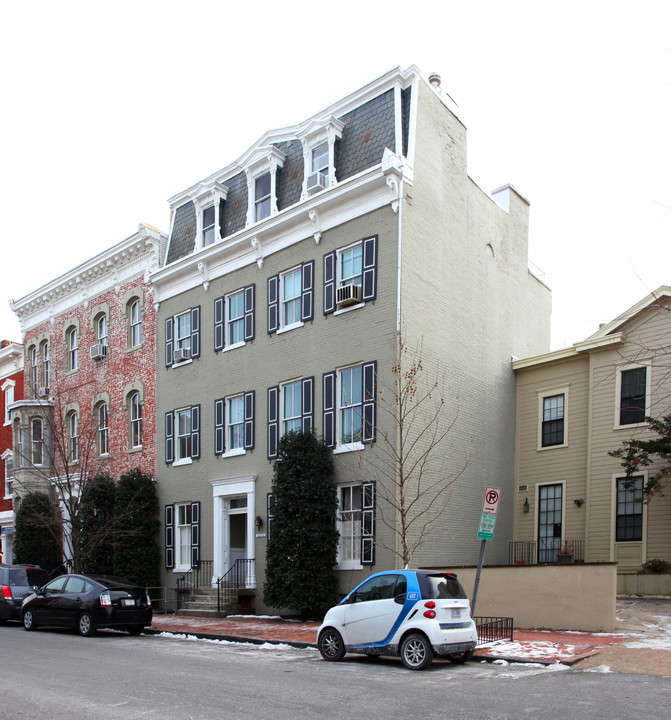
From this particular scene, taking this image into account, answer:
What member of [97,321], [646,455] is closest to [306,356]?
[646,455]

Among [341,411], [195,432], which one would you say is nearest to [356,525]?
[341,411]

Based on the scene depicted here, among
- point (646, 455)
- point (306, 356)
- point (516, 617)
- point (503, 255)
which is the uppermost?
point (503, 255)

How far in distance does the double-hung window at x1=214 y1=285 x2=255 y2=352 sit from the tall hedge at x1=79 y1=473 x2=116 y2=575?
6475 mm

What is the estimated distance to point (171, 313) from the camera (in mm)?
27234

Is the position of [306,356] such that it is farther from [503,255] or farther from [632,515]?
[632,515]

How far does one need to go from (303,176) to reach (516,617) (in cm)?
1301

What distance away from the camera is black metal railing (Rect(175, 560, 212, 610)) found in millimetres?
23953

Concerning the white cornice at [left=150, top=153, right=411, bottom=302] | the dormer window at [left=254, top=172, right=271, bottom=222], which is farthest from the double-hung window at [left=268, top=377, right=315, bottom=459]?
the dormer window at [left=254, top=172, right=271, bottom=222]

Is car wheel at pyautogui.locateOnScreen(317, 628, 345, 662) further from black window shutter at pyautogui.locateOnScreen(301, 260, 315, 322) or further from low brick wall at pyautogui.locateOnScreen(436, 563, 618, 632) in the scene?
black window shutter at pyautogui.locateOnScreen(301, 260, 315, 322)

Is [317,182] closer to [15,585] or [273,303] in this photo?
[273,303]

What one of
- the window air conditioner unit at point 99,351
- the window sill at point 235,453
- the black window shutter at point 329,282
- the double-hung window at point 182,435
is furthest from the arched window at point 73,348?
the black window shutter at point 329,282

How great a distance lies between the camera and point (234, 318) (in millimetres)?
24797

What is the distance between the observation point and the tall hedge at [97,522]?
26328 millimetres

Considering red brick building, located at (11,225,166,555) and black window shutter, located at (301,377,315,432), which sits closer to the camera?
black window shutter, located at (301,377,315,432)
